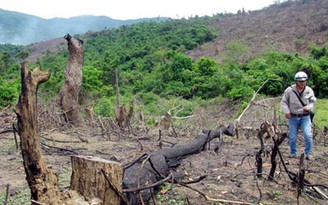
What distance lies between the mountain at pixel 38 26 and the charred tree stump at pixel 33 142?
91041 millimetres

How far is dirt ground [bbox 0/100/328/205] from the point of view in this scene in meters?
3.97

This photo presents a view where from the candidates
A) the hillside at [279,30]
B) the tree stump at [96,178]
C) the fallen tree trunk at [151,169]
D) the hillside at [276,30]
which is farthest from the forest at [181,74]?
the tree stump at [96,178]

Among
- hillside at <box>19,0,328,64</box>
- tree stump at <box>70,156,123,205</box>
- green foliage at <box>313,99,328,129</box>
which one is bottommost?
green foliage at <box>313,99,328,129</box>

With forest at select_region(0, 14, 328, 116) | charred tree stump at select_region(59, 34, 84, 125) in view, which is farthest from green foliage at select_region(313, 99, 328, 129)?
charred tree stump at select_region(59, 34, 84, 125)

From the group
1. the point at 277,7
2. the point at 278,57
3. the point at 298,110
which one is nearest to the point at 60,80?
the point at 278,57

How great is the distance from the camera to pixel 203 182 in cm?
448

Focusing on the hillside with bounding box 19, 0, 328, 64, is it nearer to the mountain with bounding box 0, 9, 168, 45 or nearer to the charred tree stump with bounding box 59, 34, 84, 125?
the charred tree stump with bounding box 59, 34, 84, 125

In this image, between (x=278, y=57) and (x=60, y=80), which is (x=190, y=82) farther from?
(x=60, y=80)

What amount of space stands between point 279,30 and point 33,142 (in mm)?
38177

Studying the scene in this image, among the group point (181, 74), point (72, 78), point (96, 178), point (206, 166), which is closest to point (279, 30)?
point (181, 74)

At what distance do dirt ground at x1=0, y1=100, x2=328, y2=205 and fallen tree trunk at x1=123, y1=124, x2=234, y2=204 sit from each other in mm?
150

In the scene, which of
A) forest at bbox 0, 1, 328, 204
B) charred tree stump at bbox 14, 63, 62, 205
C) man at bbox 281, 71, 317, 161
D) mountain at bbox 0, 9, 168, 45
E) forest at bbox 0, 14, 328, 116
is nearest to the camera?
charred tree stump at bbox 14, 63, 62, 205

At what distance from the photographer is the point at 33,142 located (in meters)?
2.42

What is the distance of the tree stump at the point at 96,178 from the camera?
2660 millimetres
